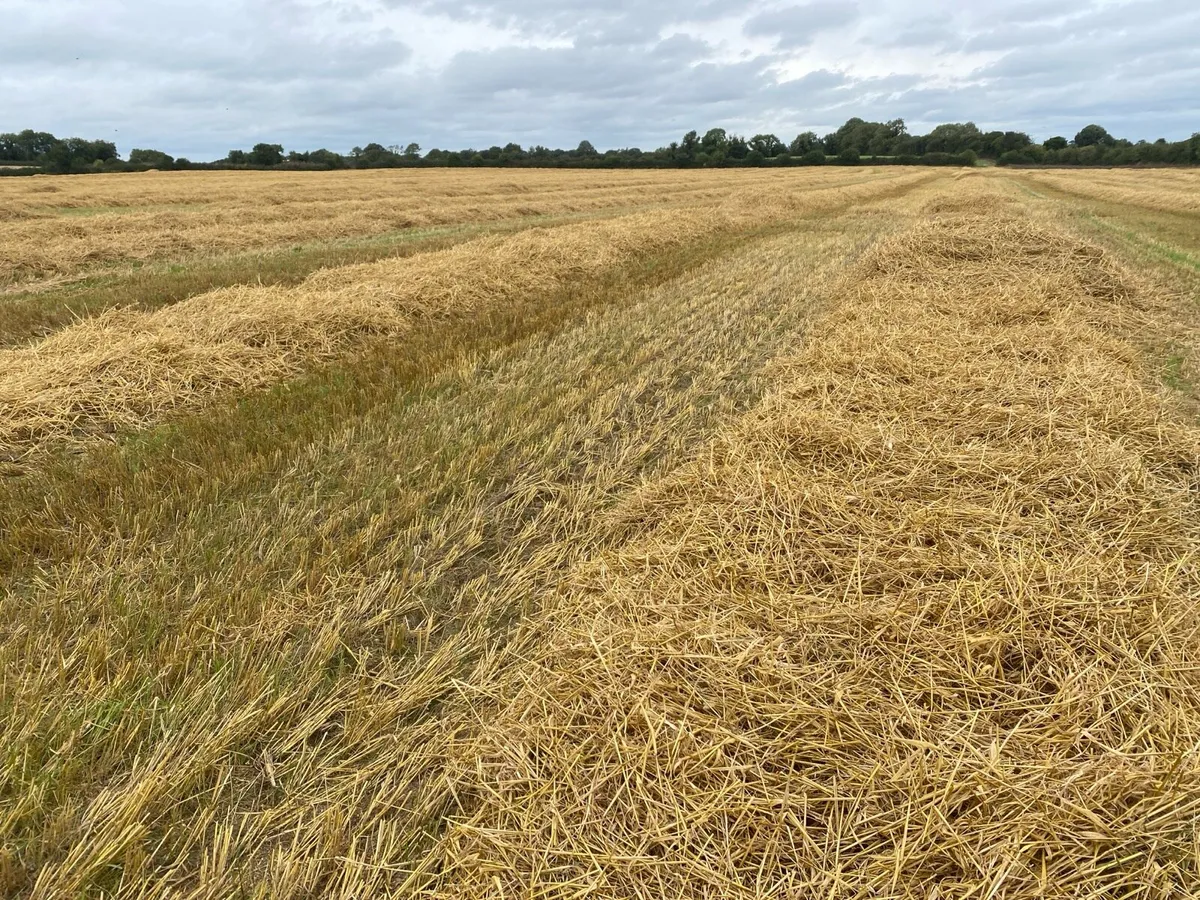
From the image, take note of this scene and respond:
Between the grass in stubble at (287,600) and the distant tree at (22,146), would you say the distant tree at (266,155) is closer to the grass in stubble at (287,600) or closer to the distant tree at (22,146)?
the distant tree at (22,146)

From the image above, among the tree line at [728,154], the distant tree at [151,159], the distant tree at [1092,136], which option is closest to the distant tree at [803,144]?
the tree line at [728,154]

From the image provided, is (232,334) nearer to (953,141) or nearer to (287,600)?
(287,600)

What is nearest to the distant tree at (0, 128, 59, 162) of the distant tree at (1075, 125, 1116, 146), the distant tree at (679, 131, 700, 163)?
the distant tree at (679, 131, 700, 163)

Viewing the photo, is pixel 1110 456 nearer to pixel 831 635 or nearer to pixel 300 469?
pixel 831 635

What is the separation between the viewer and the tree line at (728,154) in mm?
60500

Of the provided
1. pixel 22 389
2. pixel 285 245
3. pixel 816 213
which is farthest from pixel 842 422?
pixel 816 213

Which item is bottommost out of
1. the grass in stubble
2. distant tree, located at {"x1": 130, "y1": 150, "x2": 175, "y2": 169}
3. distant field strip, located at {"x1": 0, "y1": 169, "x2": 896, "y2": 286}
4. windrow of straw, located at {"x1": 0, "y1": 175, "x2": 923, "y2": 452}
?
the grass in stubble

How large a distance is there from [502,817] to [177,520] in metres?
2.68

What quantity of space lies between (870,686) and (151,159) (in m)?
76.7

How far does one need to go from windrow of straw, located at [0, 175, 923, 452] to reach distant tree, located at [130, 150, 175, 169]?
209ft

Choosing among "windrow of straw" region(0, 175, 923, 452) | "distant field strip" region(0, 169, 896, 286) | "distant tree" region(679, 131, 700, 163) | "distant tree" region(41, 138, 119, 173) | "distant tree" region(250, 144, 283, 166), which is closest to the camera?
"windrow of straw" region(0, 175, 923, 452)

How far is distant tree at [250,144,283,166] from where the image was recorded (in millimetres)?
67562

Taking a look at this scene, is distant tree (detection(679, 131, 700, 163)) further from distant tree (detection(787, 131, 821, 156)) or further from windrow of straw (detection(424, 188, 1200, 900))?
windrow of straw (detection(424, 188, 1200, 900))

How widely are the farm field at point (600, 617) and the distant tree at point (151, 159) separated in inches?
2668
